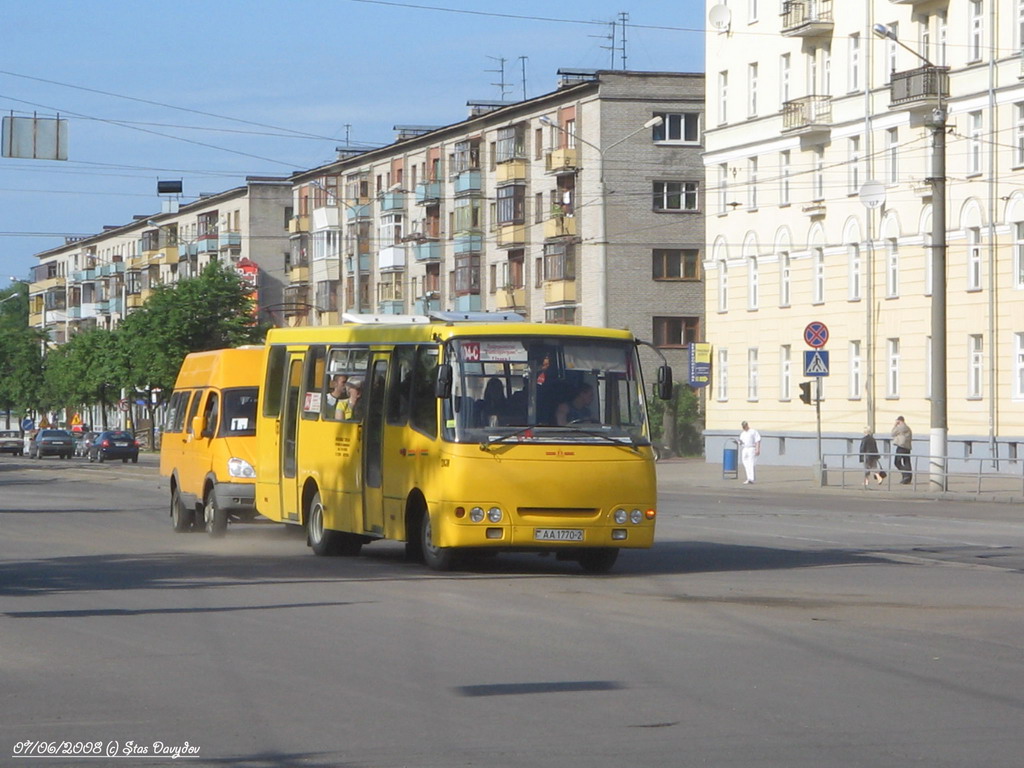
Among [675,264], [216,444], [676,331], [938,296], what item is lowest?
[216,444]

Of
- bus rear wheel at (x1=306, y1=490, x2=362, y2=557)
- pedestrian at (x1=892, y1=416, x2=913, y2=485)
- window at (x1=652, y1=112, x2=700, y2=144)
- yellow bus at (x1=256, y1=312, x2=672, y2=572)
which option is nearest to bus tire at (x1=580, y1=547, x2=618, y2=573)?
yellow bus at (x1=256, y1=312, x2=672, y2=572)

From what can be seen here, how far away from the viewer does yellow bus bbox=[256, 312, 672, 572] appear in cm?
1728

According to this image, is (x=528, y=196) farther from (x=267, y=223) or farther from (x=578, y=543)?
(x=578, y=543)

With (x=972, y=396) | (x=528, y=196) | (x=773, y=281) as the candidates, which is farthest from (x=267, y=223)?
(x=972, y=396)

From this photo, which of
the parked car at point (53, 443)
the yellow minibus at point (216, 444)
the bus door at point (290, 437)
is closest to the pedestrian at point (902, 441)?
the yellow minibus at point (216, 444)

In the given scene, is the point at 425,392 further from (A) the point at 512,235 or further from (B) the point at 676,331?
(A) the point at 512,235

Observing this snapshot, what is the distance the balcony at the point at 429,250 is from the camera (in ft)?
293

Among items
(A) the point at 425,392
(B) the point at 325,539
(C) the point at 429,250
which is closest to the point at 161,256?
(C) the point at 429,250

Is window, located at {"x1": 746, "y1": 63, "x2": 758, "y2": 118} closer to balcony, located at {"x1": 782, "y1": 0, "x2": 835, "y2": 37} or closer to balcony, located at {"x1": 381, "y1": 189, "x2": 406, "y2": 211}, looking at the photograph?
balcony, located at {"x1": 782, "y1": 0, "x2": 835, "y2": 37}

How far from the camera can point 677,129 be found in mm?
77188

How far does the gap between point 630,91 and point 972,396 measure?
93.6ft

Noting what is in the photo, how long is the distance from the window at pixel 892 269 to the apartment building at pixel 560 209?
14152mm

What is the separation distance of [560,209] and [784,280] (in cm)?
1796

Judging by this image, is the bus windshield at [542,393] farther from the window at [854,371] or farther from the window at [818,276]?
the window at [818,276]
